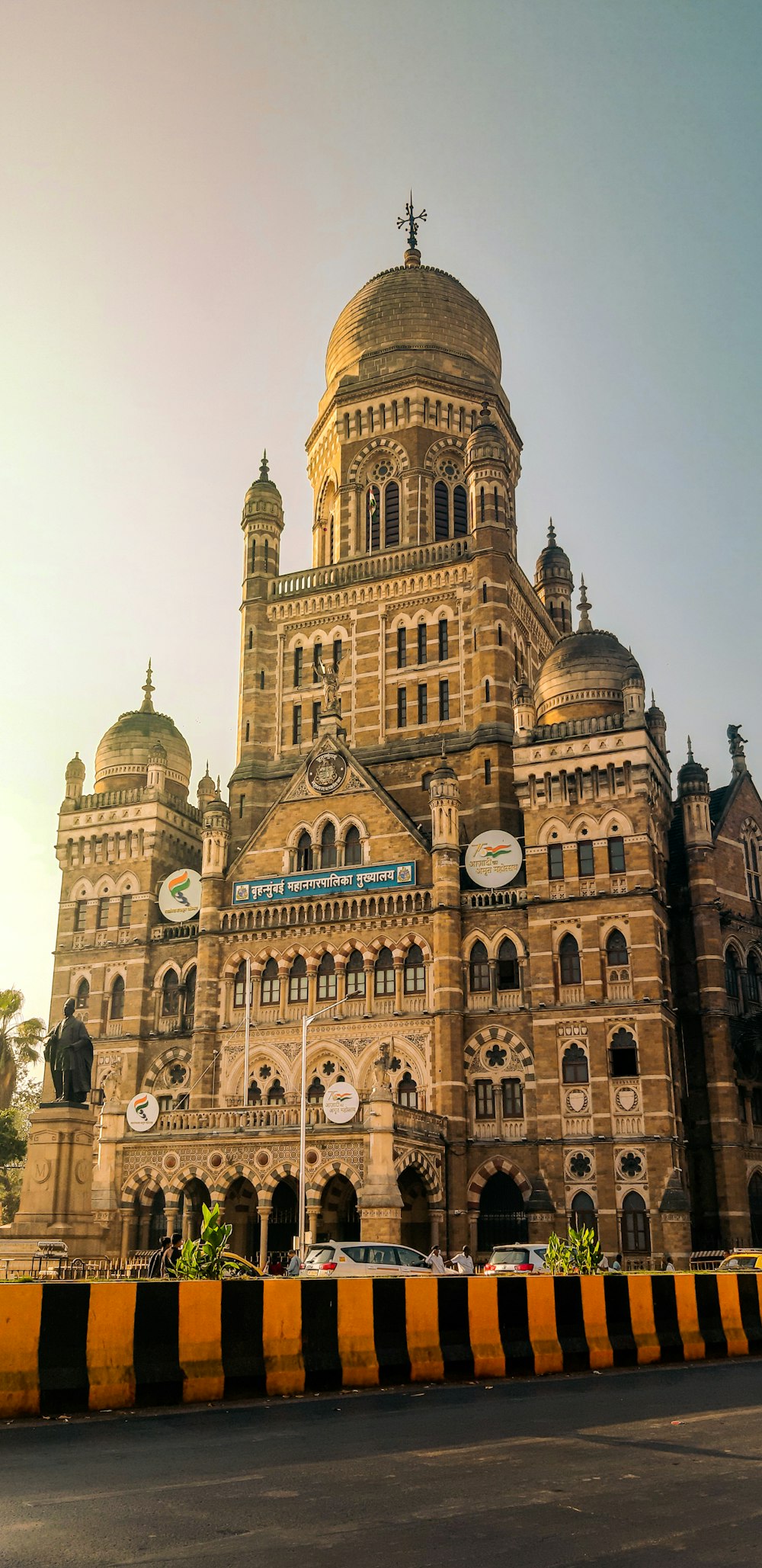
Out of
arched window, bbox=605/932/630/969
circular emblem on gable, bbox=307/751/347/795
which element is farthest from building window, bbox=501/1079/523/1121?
circular emblem on gable, bbox=307/751/347/795

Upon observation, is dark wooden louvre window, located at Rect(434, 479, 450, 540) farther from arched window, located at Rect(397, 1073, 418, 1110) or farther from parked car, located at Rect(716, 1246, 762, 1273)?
parked car, located at Rect(716, 1246, 762, 1273)

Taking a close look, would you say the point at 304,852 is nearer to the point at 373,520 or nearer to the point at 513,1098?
the point at 513,1098

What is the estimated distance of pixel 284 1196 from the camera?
45.5 metres

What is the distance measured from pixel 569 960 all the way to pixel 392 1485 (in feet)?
121

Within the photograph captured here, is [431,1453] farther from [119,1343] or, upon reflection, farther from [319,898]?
[319,898]

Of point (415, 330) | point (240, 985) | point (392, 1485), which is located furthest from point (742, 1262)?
point (415, 330)

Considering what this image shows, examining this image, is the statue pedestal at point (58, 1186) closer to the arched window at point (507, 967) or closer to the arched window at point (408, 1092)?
the arched window at point (408, 1092)

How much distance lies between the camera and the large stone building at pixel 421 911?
1721 inches

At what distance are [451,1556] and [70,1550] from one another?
2.32m

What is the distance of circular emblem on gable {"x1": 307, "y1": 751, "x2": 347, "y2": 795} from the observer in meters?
51.5

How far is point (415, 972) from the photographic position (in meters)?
47.7

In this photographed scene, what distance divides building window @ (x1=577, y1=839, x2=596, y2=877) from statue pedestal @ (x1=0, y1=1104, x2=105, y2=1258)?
885 inches

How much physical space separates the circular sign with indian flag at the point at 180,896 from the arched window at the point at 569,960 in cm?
1596

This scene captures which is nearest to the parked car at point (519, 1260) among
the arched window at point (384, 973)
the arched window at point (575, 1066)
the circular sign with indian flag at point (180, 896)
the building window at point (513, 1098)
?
the arched window at point (575, 1066)
